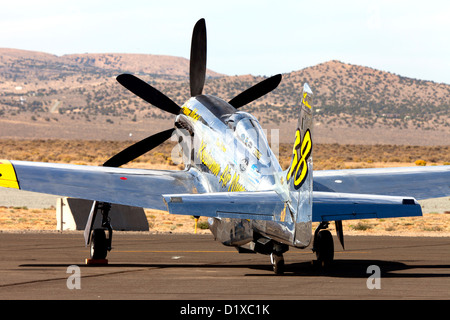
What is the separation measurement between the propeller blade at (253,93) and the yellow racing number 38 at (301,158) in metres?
10.1

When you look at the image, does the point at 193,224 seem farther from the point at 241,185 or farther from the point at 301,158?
the point at 301,158

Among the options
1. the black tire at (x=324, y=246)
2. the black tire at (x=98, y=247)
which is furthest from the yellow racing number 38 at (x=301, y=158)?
the black tire at (x=98, y=247)

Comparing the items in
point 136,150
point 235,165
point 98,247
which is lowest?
point 98,247

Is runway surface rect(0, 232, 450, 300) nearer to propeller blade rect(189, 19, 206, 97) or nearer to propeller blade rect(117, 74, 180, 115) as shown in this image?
propeller blade rect(117, 74, 180, 115)

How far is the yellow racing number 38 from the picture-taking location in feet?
50.9

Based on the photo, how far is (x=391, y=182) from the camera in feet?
70.9

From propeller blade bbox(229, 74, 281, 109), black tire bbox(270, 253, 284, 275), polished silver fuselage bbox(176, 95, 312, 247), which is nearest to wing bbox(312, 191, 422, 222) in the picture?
polished silver fuselage bbox(176, 95, 312, 247)

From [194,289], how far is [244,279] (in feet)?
7.22

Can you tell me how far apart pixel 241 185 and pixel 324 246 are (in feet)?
8.73

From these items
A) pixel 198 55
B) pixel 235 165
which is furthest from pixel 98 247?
pixel 198 55

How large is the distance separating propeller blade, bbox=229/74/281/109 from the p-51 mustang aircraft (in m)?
1.89

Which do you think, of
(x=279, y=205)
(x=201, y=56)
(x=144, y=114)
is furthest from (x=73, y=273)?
(x=144, y=114)

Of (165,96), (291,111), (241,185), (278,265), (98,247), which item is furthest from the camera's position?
(291,111)

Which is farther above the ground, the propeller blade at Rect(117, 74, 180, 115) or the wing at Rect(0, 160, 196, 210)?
the propeller blade at Rect(117, 74, 180, 115)
